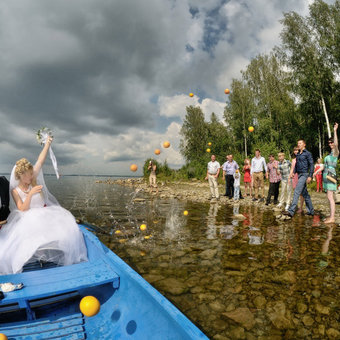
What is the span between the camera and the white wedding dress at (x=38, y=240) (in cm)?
328

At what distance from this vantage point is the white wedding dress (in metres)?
3.28

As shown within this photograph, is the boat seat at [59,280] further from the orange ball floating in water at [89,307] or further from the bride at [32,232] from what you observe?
the bride at [32,232]

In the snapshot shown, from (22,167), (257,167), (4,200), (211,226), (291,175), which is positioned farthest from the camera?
(257,167)

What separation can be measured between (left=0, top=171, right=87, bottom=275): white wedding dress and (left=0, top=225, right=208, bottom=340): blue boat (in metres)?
0.36

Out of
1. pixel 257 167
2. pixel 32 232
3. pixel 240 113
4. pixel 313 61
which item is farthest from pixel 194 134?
pixel 32 232

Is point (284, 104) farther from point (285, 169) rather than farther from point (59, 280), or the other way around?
point (59, 280)

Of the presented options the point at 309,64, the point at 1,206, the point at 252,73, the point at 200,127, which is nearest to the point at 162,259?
the point at 1,206

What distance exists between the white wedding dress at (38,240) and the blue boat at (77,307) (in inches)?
14.0

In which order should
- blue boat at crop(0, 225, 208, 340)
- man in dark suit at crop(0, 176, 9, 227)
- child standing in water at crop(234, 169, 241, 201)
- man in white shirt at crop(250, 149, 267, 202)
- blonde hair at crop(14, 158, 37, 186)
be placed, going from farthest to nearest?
child standing in water at crop(234, 169, 241, 201)
man in white shirt at crop(250, 149, 267, 202)
man in dark suit at crop(0, 176, 9, 227)
blonde hair at crop(14, 158, 37, 186)
blue boat at crop(0, 225, 208, 340)

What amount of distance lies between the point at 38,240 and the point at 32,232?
20cm

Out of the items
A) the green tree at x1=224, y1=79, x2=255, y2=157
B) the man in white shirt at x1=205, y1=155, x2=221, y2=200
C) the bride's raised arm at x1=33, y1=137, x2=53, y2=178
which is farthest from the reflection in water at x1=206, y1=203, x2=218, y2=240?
the green tree at x1=224, y1=79, x2=255, y2=157

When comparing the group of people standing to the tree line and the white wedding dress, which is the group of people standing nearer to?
the white wedding dress

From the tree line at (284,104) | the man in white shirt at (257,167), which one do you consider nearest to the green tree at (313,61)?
the tree line at (284,104)

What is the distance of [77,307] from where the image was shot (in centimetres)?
292
